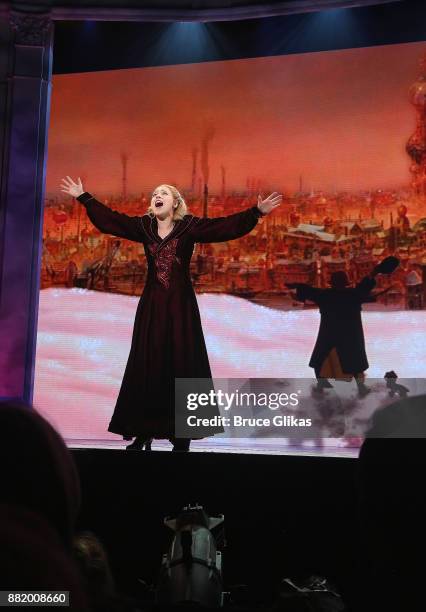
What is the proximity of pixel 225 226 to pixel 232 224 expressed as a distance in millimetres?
58

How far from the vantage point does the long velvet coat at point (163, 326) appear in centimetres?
437

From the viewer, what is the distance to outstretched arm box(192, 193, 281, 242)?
4.42 metres

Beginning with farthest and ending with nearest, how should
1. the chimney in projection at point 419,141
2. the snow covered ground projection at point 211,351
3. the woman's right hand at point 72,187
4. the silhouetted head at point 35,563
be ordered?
the woman's right hand at point 72,187
the chimney in projection at point 419,141
the snow covered ground projection at point 211,351
the silhouetted head at point 35,563

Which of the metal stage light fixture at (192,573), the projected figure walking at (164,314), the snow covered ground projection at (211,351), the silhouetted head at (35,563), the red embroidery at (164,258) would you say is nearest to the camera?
the silhouetted head at (35,563)

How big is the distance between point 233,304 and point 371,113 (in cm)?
180

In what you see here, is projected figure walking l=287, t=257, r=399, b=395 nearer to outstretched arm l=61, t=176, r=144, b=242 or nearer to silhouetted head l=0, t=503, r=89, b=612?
outstretched arm l=61, t=176, r=144, b=242

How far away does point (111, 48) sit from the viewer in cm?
491

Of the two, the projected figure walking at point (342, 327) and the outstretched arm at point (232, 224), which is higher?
the outstretched arm at point (232, 224)

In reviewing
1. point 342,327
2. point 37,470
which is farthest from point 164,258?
point 37,470

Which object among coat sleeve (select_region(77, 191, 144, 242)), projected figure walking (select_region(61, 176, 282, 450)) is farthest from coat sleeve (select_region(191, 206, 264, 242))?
coat sleeve (select_region(77, 191, 144, 242))

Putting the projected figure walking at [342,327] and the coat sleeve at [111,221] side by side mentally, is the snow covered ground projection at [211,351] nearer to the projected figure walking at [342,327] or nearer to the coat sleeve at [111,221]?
the projected figure walking at [342,327]

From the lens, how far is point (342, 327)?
169 inches

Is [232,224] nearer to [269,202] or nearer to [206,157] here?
[269,202]

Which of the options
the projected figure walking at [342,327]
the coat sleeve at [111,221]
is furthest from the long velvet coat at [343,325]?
the coat sleeve at [111,221]
